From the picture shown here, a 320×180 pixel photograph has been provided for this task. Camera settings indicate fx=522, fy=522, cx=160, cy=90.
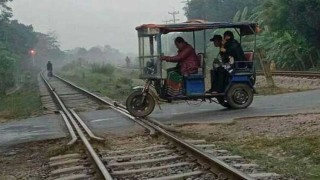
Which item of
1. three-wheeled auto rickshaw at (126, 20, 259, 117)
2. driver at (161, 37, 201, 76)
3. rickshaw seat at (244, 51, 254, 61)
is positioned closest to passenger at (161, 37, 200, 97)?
driver at (161, 37, 201, 76)

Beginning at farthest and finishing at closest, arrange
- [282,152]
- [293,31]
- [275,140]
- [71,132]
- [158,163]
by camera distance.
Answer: [293,31], [71,132], [275,140], [282,152], [158,163]

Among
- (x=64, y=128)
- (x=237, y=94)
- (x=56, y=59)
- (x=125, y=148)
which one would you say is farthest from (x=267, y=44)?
(x=56, y=59)

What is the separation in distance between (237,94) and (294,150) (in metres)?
6.35

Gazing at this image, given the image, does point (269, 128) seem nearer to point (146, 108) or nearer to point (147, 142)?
point (147, 142)

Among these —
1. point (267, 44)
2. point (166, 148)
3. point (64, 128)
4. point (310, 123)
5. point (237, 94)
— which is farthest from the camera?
point (267, 44)

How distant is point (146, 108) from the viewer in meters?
13.4

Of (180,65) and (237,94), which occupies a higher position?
(180,65)

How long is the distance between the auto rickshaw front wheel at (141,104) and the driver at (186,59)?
3.57ft

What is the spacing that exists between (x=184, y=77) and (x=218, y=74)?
114cm

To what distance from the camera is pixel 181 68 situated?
1332 cm

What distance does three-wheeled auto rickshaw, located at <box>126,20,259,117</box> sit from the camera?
42.7 feet

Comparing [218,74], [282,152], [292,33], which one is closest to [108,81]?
[292,33]

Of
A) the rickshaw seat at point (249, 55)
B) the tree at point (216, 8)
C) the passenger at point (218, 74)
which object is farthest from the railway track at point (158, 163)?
the tree at point (216, 8)

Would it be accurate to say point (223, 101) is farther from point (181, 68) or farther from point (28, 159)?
point (28, 159)
